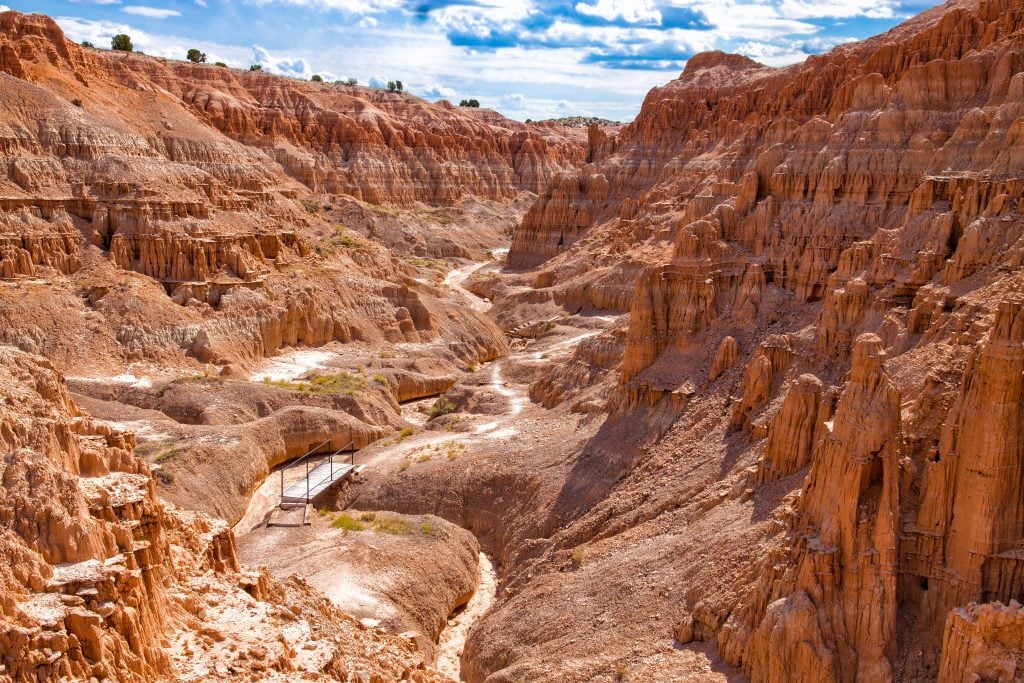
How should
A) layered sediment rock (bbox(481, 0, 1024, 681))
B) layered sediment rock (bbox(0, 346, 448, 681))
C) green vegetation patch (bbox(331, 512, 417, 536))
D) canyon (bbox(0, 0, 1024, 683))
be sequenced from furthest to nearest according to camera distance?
green vegetation patch (bbox(331, 512, 417, 536)) < layered sediment rock (bbox(481, 0, 1024, 681)) < canyon (bbox(0, 0, 1024, 683)) < layered sediment rock (bbox(0, 346, 448, 681))

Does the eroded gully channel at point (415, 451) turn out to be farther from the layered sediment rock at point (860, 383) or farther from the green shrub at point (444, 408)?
the layered sediment rock at point (860, 383)

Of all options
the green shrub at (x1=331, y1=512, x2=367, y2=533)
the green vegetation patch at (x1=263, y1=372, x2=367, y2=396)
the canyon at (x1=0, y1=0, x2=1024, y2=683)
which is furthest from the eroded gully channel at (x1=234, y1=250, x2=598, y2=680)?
the green vegetation patch at (x1=263, y1=372, x2=367, y2=396)

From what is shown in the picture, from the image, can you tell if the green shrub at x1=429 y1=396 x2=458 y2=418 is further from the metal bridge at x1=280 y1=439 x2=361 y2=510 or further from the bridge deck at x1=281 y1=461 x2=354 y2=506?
the bridge deck at x1=281 y1=461 x2=354 y2=506

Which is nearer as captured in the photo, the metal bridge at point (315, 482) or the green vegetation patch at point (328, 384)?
the metal bridge at point (315, 482)

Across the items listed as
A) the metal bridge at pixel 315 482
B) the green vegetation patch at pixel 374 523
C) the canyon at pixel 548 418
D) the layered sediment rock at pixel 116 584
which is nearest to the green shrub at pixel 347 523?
the green vegetation patch at pixel 374 523

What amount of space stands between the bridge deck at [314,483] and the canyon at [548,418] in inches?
28.4

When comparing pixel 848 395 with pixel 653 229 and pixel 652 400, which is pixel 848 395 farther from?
pixel 653 229

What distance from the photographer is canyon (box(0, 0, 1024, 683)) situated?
56.2ft

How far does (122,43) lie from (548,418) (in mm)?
125715

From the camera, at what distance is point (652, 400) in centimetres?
3350

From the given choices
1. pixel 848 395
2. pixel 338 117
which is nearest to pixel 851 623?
pixel 848 395

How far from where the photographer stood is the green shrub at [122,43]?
138 metres

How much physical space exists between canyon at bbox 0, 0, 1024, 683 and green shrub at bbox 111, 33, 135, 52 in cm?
6542

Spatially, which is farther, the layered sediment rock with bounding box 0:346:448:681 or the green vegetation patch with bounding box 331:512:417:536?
the green vegetation patch with bounding box 331:512:417:536
